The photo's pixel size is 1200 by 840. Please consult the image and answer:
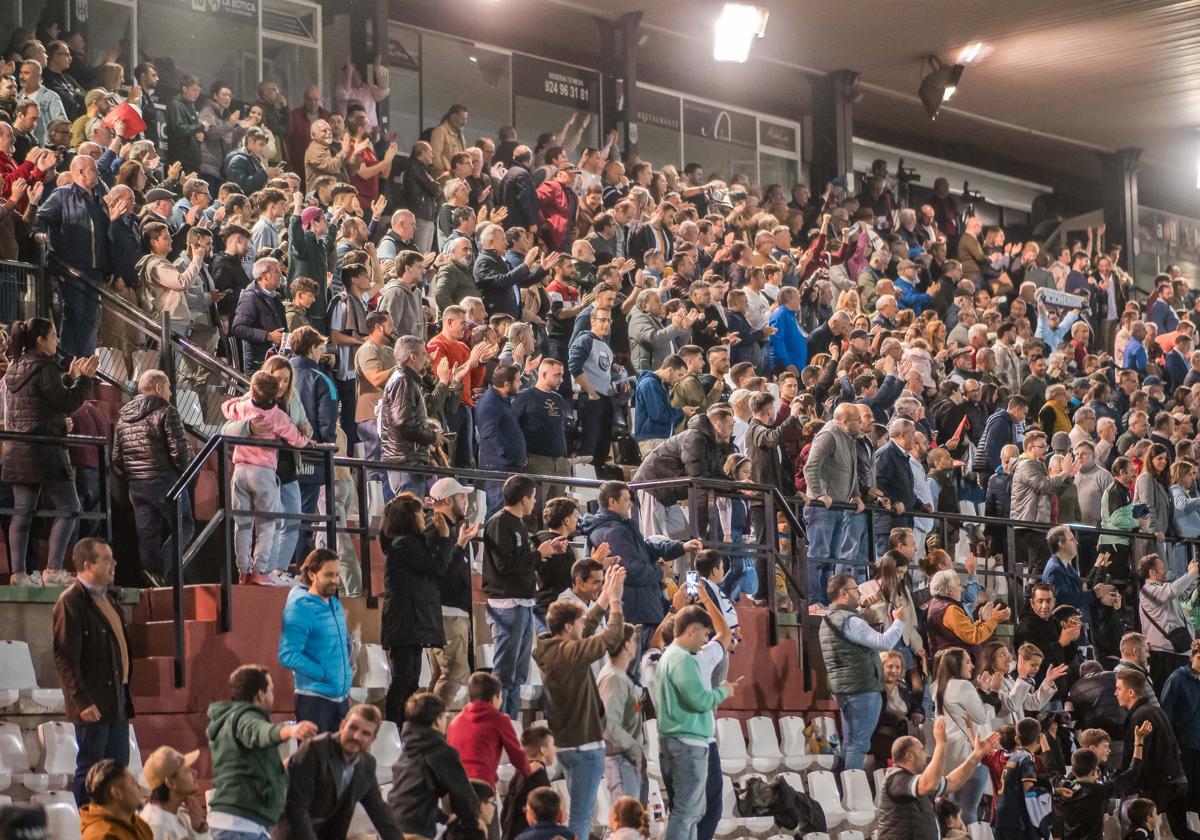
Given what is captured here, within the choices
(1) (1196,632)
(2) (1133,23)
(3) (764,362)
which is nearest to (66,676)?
(3) (764,362)

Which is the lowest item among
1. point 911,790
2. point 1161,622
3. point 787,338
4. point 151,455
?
point 911,790

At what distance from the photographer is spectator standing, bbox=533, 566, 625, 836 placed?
9875 millimetres

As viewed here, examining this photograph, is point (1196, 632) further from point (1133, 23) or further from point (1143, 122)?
point (1143, 122)

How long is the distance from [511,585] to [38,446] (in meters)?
2.74

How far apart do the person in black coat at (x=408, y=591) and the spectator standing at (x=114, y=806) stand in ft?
7.83

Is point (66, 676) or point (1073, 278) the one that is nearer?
point (66, 676)

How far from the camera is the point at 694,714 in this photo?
410 inches

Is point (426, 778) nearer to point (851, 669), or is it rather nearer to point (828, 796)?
point (828, 796)

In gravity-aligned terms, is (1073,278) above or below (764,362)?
above

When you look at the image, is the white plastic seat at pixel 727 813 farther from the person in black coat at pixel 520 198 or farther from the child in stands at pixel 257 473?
the person in black coat at pixel 520 198

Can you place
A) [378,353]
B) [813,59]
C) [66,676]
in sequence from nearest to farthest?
[66,676], [378,353], [813,59]

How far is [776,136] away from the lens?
2956 centimetres

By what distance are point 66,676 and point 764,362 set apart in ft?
34.5

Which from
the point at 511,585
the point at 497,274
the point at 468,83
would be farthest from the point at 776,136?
the point at 511,585
